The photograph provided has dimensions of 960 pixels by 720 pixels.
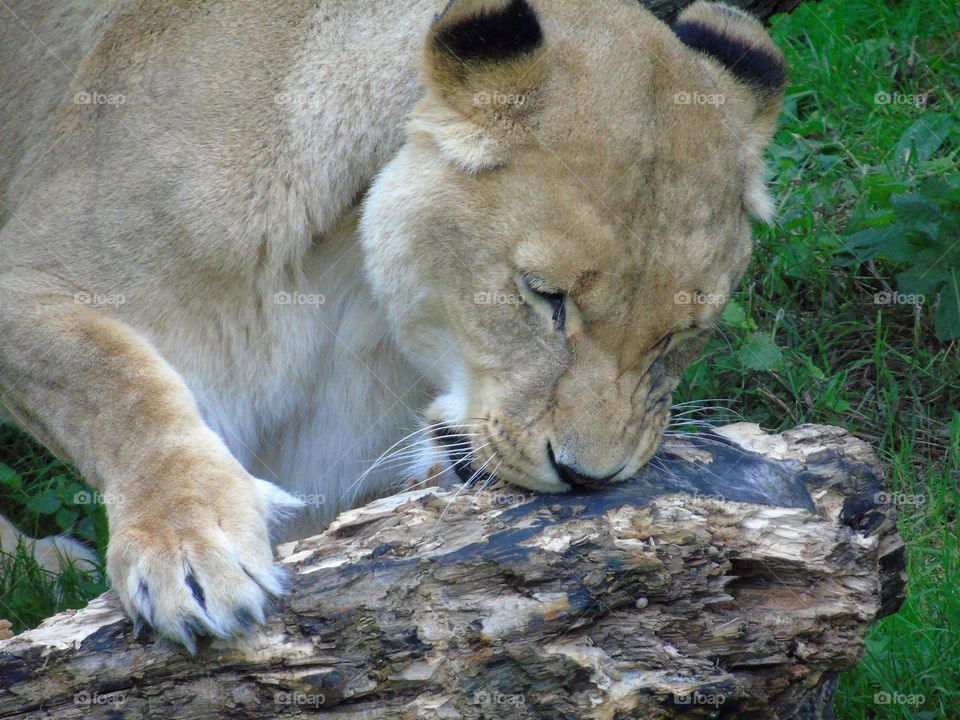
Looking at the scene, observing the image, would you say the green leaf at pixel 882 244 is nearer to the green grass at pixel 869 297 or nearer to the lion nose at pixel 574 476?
the green grass at pixel 869 297

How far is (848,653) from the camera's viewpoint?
2709 millimetres

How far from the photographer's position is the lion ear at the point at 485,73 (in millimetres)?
3043

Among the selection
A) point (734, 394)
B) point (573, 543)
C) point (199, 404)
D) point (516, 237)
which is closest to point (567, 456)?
point (573, 543)

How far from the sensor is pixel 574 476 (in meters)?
2.84

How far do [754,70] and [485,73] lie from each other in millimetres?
899

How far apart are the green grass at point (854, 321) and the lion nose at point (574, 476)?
1.28 meters

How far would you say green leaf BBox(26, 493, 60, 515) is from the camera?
4777mm

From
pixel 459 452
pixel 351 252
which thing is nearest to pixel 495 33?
pixel 351 252

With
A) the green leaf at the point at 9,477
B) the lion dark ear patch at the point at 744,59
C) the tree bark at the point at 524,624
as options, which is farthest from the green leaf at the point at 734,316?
the green leaf at the point at 9,477

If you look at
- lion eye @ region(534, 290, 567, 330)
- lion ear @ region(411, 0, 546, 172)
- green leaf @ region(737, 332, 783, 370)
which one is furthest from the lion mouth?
green leaf @ region(737, 332, 783, 370)

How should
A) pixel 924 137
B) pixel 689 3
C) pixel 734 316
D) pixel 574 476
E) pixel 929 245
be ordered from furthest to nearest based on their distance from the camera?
pixel 924 137 → pixel 689 3 → pixel 734 316 → pixel 929 245 → pixel 574 476

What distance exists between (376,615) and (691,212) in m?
1.27

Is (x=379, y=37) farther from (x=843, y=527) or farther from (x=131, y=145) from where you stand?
(x=843, y=527)

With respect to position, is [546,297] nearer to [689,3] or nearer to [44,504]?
[689,3]
